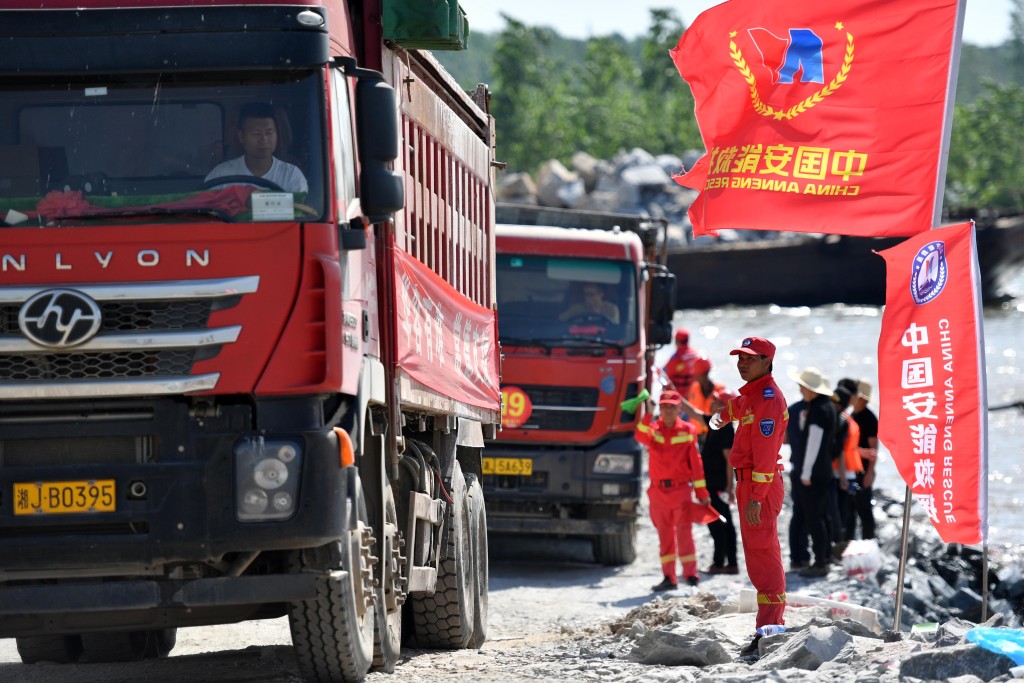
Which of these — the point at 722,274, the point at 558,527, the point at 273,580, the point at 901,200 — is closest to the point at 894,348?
the point at 901,200

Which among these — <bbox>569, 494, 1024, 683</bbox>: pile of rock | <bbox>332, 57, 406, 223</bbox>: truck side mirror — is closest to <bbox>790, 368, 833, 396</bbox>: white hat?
<bbox>569, 494, 1024, 683</bbox>: pile of rock

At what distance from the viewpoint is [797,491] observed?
582 inches

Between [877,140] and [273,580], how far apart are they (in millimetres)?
4328

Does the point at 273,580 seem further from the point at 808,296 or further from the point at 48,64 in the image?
the point at 808,296

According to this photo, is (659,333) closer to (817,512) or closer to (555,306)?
(555,306)

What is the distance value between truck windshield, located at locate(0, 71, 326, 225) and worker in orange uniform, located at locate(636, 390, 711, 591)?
7.95 m

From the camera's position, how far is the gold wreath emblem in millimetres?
9344

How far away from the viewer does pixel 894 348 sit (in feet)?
29.2

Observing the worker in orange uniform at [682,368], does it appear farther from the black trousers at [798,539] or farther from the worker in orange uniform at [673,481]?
the worker in orange uniform at [673,481]

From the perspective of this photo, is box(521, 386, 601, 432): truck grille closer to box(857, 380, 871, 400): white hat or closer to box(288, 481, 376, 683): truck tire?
box(857, 380, 871, 400): white hat

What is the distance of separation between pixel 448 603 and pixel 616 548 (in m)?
6.47

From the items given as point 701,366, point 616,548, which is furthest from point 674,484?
point 701,366

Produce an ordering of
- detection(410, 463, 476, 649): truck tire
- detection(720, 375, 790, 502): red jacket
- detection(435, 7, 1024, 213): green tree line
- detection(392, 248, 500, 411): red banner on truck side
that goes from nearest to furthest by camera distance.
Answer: detection(392, 248, 500, 411): red banner on truck side
detection(720, 375, 790, 502): red jacket
detection(410, 463, 476, 649): truck tire
detection(435, 7, 1024, 213): green tree line

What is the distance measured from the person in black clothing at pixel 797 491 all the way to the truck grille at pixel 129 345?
883cm
